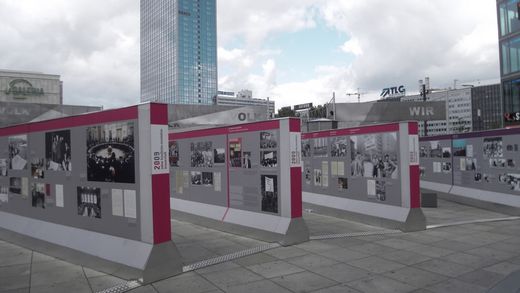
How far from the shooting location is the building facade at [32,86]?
66.7m

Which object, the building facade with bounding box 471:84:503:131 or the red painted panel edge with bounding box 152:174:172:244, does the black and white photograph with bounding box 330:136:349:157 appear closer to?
the red painted panel edge with bounding box 152:174:172:244

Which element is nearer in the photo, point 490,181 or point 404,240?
point 404,240

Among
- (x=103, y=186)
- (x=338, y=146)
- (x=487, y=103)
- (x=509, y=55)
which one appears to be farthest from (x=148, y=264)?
(x=487, y=103)

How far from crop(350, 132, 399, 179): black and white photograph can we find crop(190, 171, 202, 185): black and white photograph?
4.67 meters

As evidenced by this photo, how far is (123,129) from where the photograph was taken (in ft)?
22.4

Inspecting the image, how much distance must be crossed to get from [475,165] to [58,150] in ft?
46.4

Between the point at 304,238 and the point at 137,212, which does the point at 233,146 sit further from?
the point at 137,212

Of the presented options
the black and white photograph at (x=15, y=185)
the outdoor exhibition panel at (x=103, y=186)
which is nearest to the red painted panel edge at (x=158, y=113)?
the outdoor exhibition panel at (x=103, y=186)

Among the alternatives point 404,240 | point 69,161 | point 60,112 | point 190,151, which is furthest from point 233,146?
point 60,112

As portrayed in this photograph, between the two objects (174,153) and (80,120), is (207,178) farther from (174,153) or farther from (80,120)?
(80,120)

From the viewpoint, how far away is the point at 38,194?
8969mm

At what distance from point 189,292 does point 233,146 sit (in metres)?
5.29

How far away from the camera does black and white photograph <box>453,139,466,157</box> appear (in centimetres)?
1586

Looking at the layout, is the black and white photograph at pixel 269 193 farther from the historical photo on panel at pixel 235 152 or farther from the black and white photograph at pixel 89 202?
the black and white photograph at pixel 89 202
